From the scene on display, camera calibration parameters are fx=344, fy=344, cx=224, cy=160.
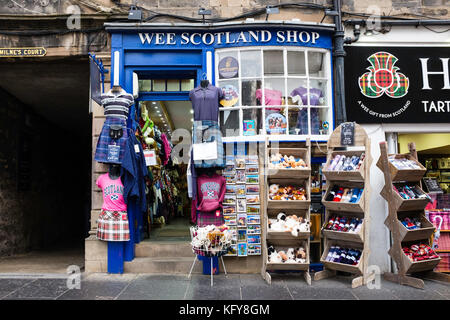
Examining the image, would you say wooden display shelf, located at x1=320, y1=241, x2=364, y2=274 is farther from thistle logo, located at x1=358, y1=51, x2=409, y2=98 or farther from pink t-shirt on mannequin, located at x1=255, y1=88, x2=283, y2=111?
thistle logo, located at x1=358, y1=51, x2=409, y2=98

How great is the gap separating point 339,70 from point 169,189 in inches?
187

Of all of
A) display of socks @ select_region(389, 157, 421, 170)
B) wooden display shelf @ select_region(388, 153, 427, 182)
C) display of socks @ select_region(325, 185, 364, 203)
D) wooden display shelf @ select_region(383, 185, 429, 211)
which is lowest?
wooden display shelf @ select_region(383, 185, 429, 211)

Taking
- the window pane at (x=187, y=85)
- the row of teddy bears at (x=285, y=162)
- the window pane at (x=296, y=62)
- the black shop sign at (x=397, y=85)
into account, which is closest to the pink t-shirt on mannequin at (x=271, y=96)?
the window pane at (x=296, y=62)

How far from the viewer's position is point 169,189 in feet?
28.0

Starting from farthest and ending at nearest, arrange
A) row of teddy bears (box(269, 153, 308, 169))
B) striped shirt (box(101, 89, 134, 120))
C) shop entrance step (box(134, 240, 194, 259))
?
1. shop entrance step (box(134, 240, 194, 259))
2. striped shirt (box(101, 89, 134, 120))
3. row of teddy bears (box(269, 153, 308, 169))

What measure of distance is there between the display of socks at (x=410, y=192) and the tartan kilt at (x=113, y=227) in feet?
14.9

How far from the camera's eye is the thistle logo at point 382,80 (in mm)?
6492

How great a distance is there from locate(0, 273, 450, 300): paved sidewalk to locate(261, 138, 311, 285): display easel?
0.26 m

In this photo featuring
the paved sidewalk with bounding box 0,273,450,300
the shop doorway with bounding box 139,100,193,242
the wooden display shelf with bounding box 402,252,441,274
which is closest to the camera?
the paved sidewalk with bounding box 0,273,450,300

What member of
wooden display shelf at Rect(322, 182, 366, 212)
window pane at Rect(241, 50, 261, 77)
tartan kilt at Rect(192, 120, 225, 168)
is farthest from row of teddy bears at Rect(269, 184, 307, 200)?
window pane at Rect(241, 50, 261, 77)

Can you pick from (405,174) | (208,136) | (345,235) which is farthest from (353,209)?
(208,136)

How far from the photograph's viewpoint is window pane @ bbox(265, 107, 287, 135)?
Result: 6.36 meters

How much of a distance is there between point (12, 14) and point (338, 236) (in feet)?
22.9
